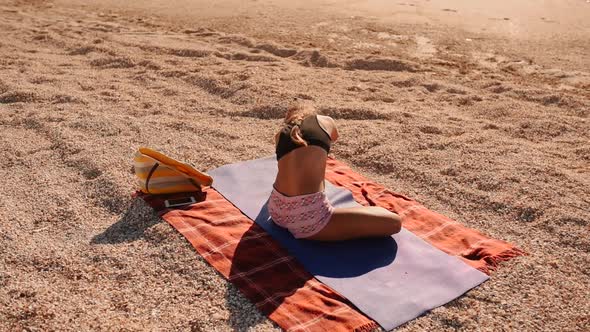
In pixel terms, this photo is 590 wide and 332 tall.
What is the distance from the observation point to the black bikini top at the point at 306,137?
3297 millimetres

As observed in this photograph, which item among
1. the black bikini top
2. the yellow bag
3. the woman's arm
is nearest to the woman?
the black bikini top

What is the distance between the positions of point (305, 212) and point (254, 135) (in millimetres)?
1998

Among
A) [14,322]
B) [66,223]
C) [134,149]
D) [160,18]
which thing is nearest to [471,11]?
[160,18]

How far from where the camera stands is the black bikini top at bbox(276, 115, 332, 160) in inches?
130

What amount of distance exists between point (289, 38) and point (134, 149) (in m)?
4.33

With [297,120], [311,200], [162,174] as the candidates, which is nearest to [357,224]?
[311,200]

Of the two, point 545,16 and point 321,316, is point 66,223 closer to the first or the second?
point 321,316

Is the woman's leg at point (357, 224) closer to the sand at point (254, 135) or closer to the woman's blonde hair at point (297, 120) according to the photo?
the woman's blonde hair at point (297, 120)

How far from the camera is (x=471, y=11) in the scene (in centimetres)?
1058

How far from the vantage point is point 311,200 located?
3293 millimetres

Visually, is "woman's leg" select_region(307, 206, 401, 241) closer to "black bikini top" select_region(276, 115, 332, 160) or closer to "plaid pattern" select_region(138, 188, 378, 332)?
"plaid pattern" select_region(138, 188, 378, 332)

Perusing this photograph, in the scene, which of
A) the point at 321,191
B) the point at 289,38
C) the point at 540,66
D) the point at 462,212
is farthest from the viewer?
the point at 289,38

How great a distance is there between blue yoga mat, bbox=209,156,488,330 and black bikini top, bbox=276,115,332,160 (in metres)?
0.55

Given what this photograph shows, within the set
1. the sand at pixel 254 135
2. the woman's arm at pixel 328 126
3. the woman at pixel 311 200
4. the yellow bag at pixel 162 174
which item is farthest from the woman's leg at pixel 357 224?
the yellow bag at pixel 162 174
